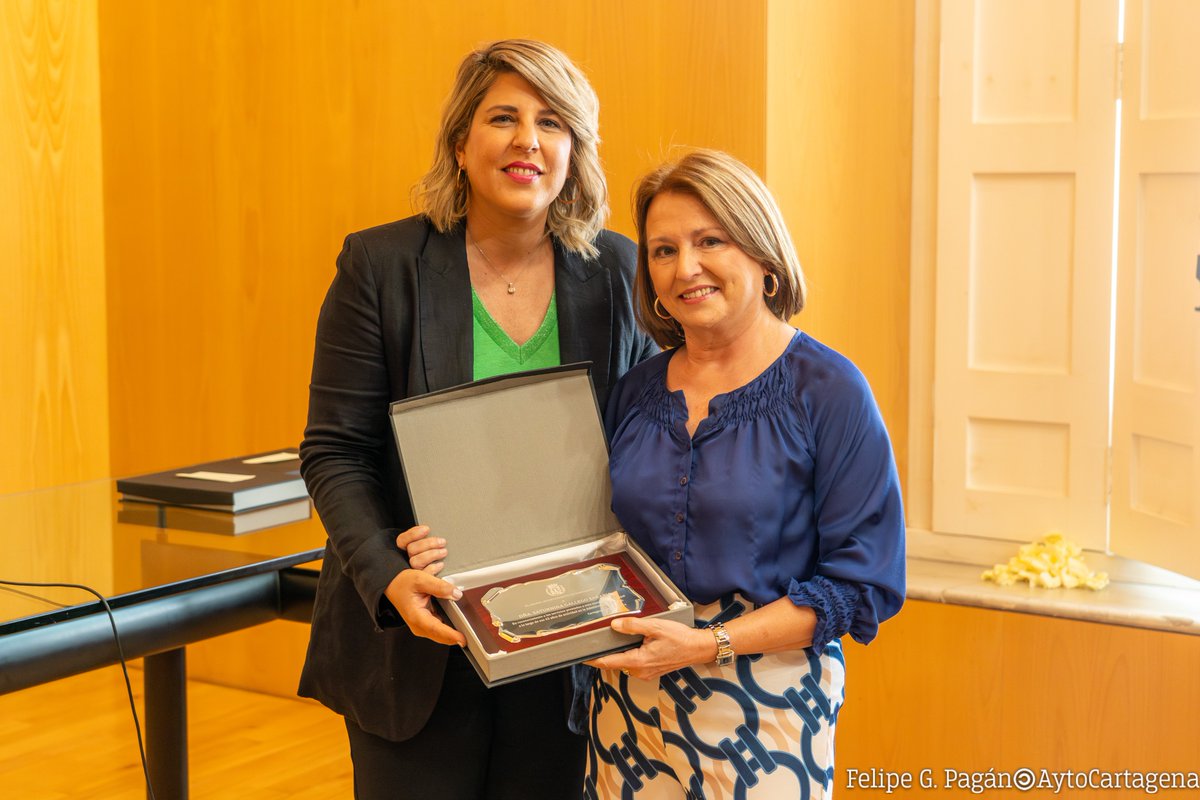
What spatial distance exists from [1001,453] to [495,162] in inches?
73.3

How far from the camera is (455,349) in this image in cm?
171

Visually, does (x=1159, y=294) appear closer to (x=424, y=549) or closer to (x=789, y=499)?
(x=789, y=499)

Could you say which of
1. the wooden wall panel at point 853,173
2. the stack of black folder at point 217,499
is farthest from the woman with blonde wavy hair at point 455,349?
the wooden wall panel at point 853,173

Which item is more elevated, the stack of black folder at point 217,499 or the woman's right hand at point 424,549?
the woman's right hand at point 424,549

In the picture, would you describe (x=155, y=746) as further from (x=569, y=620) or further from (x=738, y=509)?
(x=738, y=509)

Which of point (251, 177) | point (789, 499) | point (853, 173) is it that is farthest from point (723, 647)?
point (251, 177)

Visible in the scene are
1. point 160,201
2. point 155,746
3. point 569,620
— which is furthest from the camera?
point 160,201

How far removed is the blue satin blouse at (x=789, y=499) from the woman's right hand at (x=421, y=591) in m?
0.26

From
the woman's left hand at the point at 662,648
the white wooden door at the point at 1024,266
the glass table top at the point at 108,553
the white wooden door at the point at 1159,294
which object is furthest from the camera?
the white wooden door at the point at 1024,266

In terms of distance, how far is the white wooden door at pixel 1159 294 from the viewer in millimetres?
2709

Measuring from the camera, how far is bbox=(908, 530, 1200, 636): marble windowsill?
2738 millimetres

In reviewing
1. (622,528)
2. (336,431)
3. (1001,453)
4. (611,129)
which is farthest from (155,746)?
(1001,453)

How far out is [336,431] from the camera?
1.69m

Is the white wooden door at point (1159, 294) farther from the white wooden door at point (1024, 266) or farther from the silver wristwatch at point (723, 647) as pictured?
the silver wristwatch at point (723, 647)
